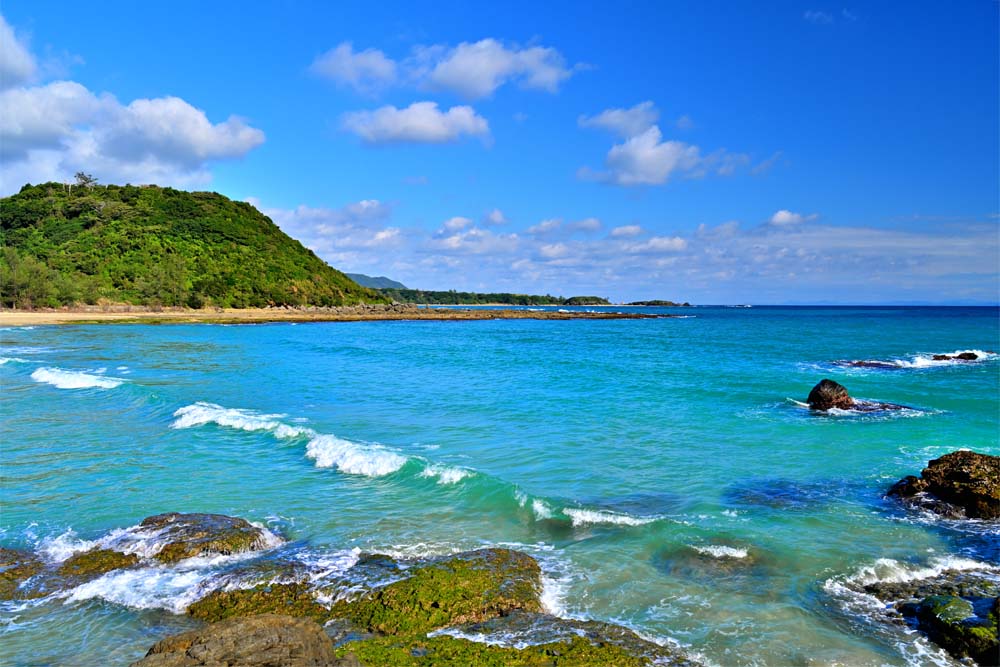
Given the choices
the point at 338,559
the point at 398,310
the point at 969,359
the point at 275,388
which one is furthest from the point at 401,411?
the point at 398,310

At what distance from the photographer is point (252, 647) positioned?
5.37 metres

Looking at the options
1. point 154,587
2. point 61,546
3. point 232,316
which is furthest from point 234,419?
point 232,316

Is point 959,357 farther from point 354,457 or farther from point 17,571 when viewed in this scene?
point 17,571

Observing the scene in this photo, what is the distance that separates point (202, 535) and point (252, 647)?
5447 millimetres

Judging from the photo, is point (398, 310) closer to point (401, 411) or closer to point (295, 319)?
point (295, 319)

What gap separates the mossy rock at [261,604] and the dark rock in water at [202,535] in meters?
1.66

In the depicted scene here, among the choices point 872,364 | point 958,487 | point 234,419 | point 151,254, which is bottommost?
point 234,419

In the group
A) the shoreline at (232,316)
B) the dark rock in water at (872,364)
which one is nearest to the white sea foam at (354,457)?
the dark rock in water at (872,364)

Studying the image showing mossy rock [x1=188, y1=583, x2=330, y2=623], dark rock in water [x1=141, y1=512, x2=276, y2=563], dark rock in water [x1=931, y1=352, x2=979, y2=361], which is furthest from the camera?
dark rock in water [x1=931, y1=352, x2=979, y2=361]

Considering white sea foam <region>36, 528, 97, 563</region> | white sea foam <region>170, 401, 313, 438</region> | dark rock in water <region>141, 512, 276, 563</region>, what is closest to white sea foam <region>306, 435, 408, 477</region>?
white sea foam <region>170, 401, 313, 438</region>

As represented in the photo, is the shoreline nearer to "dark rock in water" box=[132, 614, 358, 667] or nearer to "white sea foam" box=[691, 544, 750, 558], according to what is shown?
"dark rock in water" box=[132, 614, 358, 667]

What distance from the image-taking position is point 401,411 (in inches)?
904

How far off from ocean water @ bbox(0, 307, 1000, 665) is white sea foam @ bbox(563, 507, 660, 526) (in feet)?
0.20

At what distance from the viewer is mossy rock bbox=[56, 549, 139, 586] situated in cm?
888
